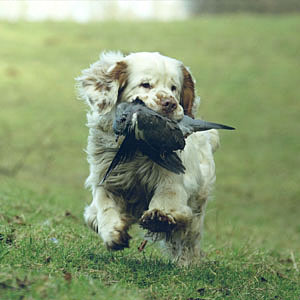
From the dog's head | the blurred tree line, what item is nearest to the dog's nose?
the dog's head

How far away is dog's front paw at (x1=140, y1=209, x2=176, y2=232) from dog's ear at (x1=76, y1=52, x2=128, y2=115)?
92 cm

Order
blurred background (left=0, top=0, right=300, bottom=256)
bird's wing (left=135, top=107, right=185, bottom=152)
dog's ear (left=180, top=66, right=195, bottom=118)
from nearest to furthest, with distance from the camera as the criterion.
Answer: bird's wing (left=135, top=107, right=185, bottom=152), dog's ear (left=180, top=66, right=195, bottom=118), blurred background (left=0, top=0, right=300, bottom=256)

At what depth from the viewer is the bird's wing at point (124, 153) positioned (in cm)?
433

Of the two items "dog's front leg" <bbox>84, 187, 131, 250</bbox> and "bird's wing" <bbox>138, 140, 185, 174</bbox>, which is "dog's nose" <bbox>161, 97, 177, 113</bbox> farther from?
"dog's front leg" <bbox>84, 187, 131, 250</bbox>

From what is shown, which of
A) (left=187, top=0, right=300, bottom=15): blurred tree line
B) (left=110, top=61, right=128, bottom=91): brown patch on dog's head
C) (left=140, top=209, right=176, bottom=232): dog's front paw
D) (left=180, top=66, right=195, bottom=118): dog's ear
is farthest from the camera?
(left=187, top=0, right=300, bottom=15): blurred tree line

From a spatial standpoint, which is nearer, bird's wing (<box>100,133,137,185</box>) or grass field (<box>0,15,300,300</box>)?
grass field (<box>0,15,300,300</box>)

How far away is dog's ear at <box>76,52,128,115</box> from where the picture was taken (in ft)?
15.1

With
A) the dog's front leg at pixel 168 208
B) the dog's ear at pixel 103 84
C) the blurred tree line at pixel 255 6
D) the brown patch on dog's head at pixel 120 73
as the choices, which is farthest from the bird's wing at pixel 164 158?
the blurred tree line at pixel 255 6

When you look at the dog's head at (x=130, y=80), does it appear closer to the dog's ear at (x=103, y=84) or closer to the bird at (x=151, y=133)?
the dog's ear at (x=103, y=84)

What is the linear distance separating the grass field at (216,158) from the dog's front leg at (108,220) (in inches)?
7.3

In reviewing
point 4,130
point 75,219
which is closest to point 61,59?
point 4,130

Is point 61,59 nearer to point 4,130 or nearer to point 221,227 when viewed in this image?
point 4,130

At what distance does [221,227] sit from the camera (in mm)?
9602

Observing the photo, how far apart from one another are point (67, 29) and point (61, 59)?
3.77 metres
